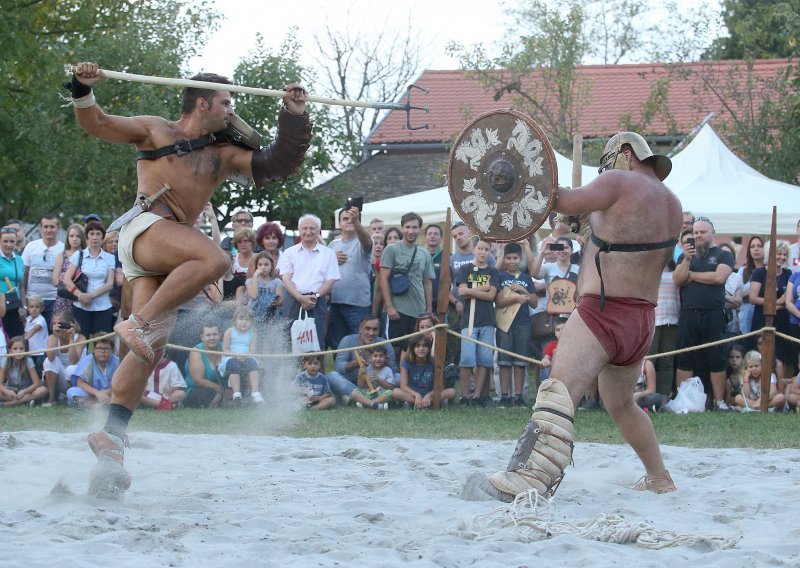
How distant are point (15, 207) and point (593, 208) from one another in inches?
913

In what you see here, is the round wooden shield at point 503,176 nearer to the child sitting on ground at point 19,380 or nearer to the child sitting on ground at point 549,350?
the child sitting on ground at point 549,350

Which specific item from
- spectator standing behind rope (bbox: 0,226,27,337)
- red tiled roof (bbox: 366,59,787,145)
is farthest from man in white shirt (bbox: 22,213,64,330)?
red tiled roof (bbox: 366,59,787,145)

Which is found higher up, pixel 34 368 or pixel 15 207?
pixel 15 207

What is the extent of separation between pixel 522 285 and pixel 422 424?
2201 mm

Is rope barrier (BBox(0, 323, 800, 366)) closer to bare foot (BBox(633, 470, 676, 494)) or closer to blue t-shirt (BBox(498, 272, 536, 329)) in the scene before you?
blue t-shirt (BBox(498, 272, 536, 329))

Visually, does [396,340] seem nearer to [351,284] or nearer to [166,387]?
[351,284]

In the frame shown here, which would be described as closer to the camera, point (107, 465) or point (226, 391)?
point (107, 465)

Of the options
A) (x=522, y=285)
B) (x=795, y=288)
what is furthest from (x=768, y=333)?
(x=522, y=285)

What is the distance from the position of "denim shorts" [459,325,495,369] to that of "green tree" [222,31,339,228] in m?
9.34

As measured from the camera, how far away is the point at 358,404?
10398 mm

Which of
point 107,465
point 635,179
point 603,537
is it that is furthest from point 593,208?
point 107,465

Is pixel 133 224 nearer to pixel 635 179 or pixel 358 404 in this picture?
pixel 635 179

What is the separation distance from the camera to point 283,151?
19.0 ft

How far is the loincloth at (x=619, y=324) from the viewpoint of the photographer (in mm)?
5375
